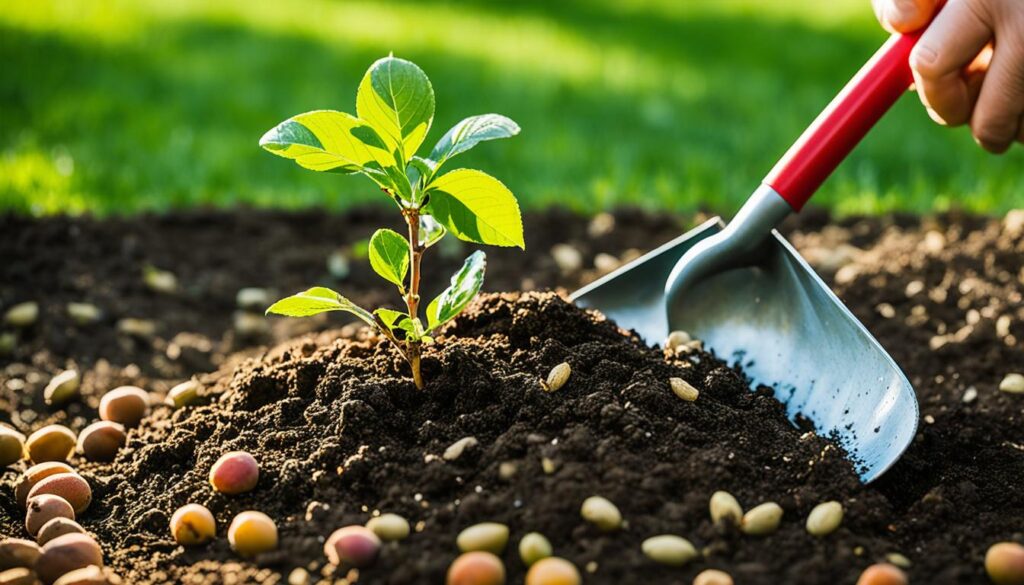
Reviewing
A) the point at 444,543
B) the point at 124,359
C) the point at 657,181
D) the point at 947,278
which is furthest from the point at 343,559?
the point at 657,181

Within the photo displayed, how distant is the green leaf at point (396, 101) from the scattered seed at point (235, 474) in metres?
0.54

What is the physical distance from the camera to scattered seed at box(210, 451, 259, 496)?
1.61 meters

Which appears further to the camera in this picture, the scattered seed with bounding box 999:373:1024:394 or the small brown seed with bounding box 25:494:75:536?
the scattered seed with bounding box 999:373:1024:394

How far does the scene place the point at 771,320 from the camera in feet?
6.80

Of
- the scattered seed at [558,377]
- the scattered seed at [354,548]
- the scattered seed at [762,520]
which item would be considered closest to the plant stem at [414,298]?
the scattered seed at [558,377]

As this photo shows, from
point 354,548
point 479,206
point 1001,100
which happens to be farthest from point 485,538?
point 1001,100

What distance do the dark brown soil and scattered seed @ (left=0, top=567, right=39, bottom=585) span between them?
128mm

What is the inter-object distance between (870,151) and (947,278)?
149 cm

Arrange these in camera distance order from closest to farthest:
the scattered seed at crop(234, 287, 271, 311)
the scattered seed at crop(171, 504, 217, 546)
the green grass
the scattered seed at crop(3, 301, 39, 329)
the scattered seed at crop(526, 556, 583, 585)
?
the scattered seed at crop(526, 556, 583, 585) → the scattered seed at crop(171, 504, 217, 546) → the scattered seed at crop(3, 301, 39, 329) → the scattered seed at crop(234, 287, 271, 311) → the green grass

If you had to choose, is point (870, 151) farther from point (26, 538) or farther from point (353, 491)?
point (26, 538)

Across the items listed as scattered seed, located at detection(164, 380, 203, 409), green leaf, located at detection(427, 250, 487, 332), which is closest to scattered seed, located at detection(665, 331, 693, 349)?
green leaf, located at detection(427, 250, 487, 332)

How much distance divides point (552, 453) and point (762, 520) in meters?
0.31

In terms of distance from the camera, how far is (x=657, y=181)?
3.62m

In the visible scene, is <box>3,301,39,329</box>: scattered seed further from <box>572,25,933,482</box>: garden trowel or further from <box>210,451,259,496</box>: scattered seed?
<box>572,25,933,482</box>: garden trowel
